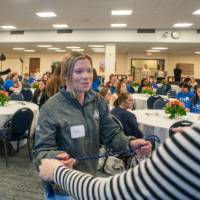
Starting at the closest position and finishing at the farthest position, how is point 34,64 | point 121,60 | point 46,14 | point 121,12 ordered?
point 121,12 → point 46,14 → point 121,60 → point 34,64

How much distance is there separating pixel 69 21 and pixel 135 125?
318 inches

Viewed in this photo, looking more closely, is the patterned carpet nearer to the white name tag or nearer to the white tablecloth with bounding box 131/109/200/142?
the white tablecloth with bounding box 131/109/200/142

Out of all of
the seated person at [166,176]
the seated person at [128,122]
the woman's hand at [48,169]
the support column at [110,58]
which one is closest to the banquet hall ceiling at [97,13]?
the support column at [110,58]

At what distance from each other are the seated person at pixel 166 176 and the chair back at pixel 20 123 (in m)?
3.83

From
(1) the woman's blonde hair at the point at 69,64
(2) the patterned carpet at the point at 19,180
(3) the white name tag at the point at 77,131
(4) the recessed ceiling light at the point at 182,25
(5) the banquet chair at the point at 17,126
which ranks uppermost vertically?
(4) the recessed ceiling light at the point at 182,25

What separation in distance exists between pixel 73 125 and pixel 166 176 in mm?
856

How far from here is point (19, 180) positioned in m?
4.00

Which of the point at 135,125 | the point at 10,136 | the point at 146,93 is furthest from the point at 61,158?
the point at 146,93

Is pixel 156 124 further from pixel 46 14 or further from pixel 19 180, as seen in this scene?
pixel 46 14

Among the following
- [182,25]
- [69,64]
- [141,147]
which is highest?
[182,25]

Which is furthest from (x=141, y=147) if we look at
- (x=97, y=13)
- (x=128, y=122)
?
(x=97, y=13)

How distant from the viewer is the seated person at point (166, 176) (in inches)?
24.1

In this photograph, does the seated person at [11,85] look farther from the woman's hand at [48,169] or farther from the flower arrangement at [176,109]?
the woman's hand at [48,169]

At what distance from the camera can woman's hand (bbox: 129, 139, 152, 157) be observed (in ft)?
4.55
